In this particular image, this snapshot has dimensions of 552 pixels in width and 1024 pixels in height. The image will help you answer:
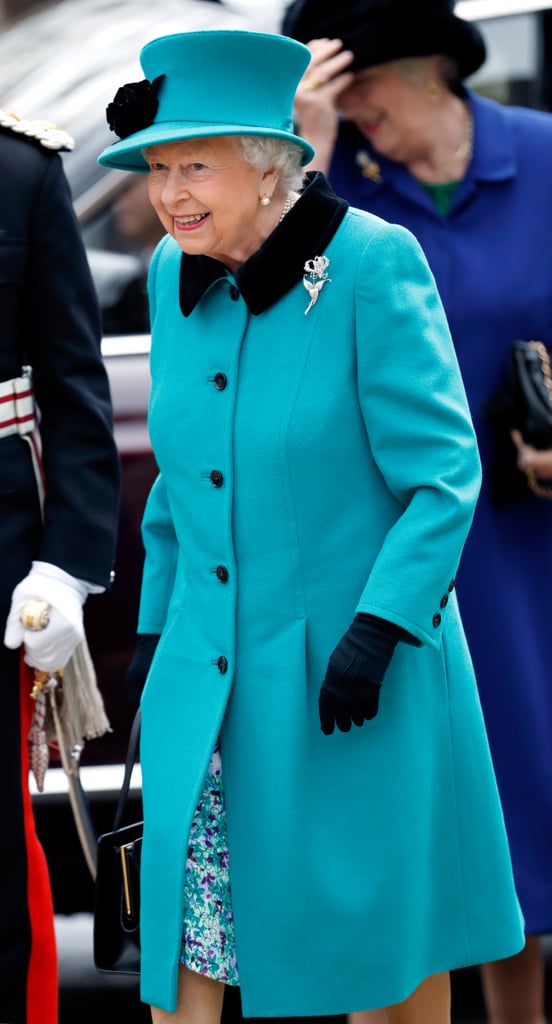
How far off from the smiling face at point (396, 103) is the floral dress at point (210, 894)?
127cm

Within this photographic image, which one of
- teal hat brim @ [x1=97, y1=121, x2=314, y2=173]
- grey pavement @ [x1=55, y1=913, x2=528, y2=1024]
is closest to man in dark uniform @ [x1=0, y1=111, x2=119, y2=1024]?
teal hat brim @ [x1=97, y1=121, x2=314, y2=173]

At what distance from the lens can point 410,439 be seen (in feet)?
8.25

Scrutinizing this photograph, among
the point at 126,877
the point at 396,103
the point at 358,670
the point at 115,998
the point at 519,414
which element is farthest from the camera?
the point at 115,998

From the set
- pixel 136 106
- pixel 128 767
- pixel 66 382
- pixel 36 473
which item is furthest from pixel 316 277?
pixel 128 767

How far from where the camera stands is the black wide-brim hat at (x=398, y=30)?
3299 mm

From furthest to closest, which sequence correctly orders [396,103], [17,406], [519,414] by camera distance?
[396,103], [519,414], [17,406]

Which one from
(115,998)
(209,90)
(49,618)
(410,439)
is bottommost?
(115,998)

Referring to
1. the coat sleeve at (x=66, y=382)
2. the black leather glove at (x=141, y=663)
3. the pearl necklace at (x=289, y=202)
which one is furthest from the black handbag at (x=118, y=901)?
the pearl necklace at (x=289, y=202)

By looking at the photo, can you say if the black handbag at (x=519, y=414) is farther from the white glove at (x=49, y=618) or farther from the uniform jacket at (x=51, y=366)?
the white glove at (x=49, y=618)

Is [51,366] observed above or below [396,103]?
below

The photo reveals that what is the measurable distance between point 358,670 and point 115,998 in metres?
1.85

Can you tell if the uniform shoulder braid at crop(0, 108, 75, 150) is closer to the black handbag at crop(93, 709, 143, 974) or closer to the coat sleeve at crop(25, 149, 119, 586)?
the coat sleeve at crop(25, 149, 119, 586)

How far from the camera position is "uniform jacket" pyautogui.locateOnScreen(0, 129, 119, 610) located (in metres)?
2.91

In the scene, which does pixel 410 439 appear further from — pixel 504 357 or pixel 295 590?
pixel 504 357
